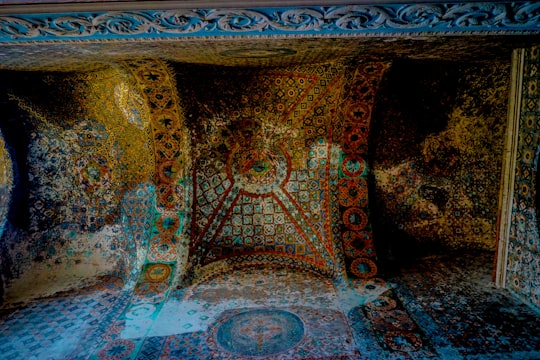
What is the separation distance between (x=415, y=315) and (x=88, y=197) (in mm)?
5008

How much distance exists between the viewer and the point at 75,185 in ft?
18.6

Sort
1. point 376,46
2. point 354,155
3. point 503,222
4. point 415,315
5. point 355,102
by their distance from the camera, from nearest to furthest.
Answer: point 376,46 → point 415,315 → point 503,222 → point 355,102 → point 354,155

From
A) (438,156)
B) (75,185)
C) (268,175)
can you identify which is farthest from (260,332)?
(438,156)

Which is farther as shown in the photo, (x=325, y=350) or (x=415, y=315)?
(x=415, y=315)

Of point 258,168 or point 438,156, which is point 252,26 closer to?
point 258,168

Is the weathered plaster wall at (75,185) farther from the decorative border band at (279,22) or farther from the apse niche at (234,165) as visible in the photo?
the decorative border band at (279,22)

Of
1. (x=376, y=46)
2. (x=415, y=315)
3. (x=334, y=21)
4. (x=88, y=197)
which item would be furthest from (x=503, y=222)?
(x=88, y=197)

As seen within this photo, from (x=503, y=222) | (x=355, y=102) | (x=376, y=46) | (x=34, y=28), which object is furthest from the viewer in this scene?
(x=355, y=102)

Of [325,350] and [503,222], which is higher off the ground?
[503,222]

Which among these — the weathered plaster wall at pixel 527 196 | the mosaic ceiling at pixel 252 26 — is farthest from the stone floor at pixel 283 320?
the mosaic ceiling at pixel 252 26

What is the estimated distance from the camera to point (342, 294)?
4.87 metres

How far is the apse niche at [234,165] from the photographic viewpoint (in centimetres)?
505

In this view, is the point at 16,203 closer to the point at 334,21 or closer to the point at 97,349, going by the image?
the point at 97,349

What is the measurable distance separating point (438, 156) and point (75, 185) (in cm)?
588
